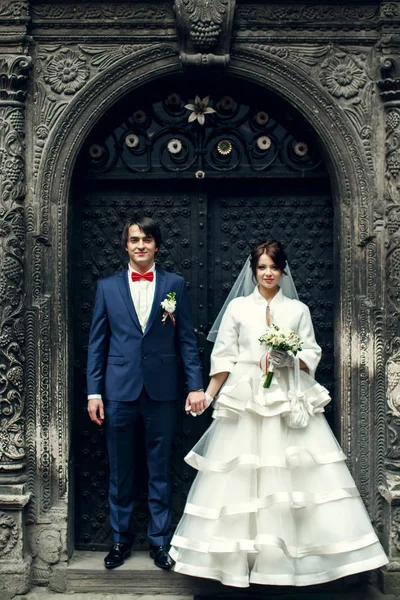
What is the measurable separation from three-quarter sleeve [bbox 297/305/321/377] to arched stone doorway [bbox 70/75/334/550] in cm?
58

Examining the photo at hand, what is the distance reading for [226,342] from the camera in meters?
6.17

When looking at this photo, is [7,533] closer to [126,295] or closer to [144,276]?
[126,295]

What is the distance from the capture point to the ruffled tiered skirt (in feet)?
18.9

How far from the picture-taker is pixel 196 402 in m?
6.16

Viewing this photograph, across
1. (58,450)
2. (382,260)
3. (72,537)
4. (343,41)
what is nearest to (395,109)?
(343,41)

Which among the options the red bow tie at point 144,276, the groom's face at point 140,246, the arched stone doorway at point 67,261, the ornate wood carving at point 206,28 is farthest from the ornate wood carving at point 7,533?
the ornate wood carving at point 206,28

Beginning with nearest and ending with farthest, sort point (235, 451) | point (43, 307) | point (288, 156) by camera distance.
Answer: point (235, 451)
point (43, 307)
point (288, 156)

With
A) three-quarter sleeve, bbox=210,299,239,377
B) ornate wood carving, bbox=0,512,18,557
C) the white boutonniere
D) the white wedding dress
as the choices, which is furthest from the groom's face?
ornate wood carving, bbox=0,512,18,557

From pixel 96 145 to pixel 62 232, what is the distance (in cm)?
78

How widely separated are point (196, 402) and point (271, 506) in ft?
2.85

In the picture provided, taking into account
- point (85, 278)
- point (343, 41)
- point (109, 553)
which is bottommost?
point (109, 553)

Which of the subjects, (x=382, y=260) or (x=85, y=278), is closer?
(x=382, y=260)

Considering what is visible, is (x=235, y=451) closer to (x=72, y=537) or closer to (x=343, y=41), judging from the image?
(x=72, y=537)

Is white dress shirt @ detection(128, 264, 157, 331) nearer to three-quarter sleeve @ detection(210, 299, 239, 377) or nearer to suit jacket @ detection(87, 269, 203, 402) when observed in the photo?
suit jacket @ detection(87, 269, 203, 402)
